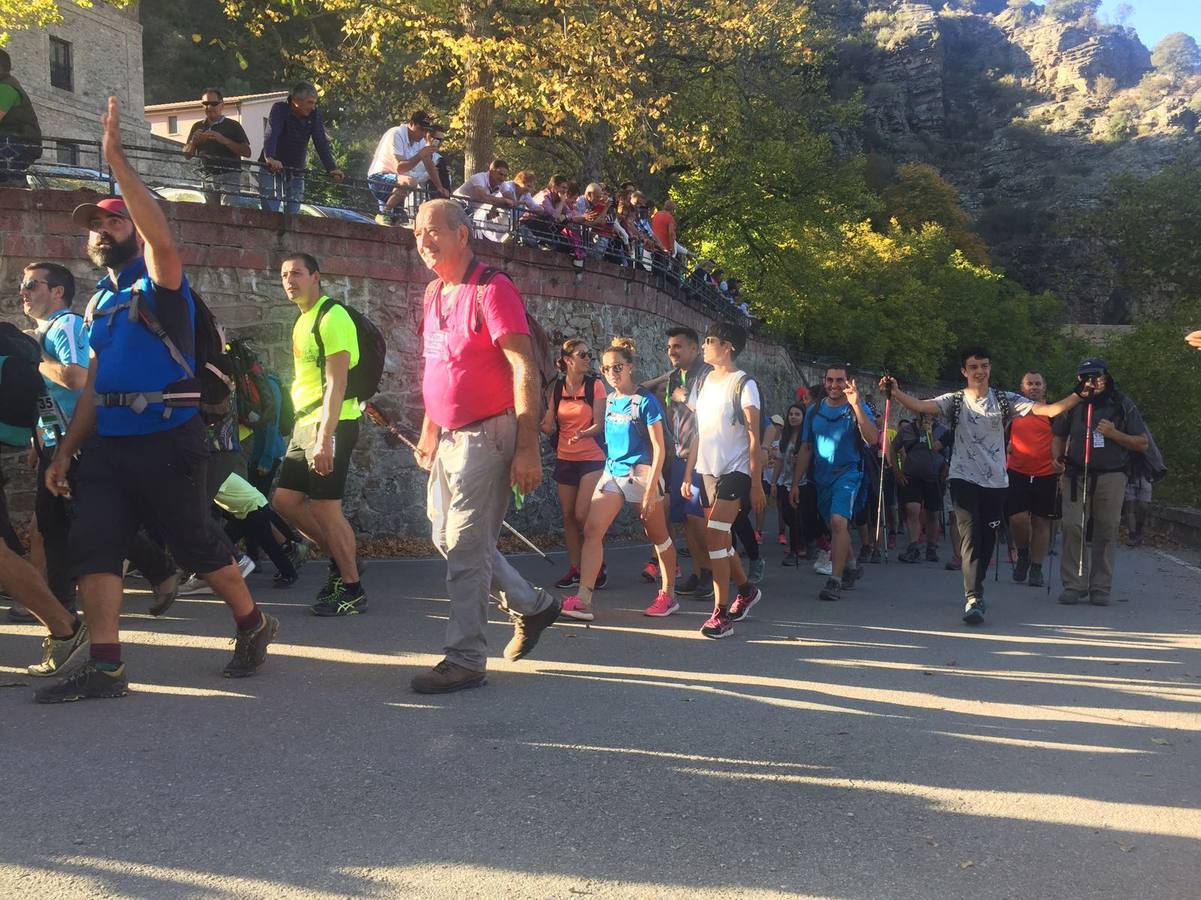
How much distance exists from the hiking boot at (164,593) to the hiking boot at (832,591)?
4903 mm

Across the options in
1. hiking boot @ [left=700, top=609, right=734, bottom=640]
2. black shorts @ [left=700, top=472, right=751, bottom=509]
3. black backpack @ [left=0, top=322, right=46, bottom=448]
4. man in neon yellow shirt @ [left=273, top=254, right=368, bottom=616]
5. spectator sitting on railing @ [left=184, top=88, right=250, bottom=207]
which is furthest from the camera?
spectator sitting on railing @ [left=184, top=88, right=250, bottom=207]

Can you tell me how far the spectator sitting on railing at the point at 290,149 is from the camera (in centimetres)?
1195

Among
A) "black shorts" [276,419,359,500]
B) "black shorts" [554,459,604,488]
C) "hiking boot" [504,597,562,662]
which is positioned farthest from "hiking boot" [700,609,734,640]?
"black shorts" [276,419,359,500]

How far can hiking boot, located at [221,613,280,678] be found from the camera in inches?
223

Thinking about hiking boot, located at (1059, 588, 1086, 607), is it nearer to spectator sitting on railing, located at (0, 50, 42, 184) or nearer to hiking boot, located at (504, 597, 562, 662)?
hiking boot, located at (504, 597, 562, 662)

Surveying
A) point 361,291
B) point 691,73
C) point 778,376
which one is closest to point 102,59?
point 691,73

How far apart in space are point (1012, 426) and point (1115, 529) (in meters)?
2.38

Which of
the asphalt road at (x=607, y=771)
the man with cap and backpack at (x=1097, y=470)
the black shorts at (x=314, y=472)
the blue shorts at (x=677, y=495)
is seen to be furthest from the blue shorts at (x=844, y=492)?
the black shorts at (x=314, y=472)

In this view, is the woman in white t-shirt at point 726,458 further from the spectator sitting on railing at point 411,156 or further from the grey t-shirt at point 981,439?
the spectator sitting on railing at point 411,156

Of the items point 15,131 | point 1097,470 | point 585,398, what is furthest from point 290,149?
point 1097,470

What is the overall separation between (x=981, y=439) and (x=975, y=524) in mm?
645

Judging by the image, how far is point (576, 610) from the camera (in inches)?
305

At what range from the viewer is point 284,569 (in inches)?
344

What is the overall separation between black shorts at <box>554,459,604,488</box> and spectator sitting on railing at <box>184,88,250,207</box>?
187 inches
